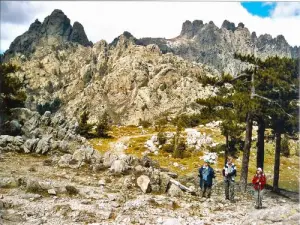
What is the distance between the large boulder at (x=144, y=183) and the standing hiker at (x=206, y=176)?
11.1 ft

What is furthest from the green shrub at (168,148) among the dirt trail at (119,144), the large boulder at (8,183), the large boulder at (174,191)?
the large boulder at (8,183)

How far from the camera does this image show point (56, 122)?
53.1 m

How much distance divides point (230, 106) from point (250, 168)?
57.2 ft

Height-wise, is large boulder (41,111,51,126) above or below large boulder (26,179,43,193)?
above

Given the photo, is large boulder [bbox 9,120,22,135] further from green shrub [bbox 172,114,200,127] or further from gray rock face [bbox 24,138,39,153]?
green shrub [bbox 172,114,200,127]

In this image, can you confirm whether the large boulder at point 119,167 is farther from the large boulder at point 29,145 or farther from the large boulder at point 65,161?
the large boulder at point 29,145

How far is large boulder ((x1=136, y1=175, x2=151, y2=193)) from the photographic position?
979 inches

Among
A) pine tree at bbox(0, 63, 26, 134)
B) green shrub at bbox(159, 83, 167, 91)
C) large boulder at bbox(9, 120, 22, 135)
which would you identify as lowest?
large boulder at bbox(9, 120, 22, 135)

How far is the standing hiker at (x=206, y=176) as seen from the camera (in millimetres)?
25047

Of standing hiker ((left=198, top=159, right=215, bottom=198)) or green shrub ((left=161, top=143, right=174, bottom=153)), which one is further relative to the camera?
green shrub ((left=161, top=143, right=174, bottom=153))

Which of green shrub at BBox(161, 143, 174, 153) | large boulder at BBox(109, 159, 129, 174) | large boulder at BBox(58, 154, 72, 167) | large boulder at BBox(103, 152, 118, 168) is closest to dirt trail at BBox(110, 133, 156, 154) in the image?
green shrub at BBox(161, 143, 174, 153)

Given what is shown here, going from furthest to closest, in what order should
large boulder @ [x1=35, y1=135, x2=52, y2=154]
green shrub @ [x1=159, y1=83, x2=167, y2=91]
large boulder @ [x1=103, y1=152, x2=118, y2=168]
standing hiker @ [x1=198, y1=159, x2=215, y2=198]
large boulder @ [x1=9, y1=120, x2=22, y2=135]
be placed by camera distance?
green shrub @ [x1=159, y1=83, x2=167, y2=91] → large boulder @ [x1=9, y1=120, x2=22, y2=135] → large boulder @ [x1=35, y1=135, x2=52, y2=154] → large boulder @ [x1=103, y1=152, x2=118, y2=168] → standing hiker @ [x1=198, y1=159, x2=215, y2=198]

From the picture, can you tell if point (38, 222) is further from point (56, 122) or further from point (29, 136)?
point (56, 122)

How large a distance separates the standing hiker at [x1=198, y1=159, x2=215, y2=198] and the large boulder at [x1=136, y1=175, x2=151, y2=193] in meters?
3.39
